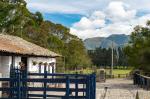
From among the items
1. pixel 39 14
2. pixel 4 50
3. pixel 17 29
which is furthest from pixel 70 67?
pixel 4 50

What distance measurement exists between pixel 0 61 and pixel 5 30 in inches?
1235

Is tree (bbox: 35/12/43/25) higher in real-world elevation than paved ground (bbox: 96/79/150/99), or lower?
higher

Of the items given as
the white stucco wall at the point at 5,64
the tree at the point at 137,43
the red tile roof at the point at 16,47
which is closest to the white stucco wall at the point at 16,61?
the red tile roof at the point at 16,47

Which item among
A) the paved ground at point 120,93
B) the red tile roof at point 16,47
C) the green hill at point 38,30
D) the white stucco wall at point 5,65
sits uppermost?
the green hill at point 38,30

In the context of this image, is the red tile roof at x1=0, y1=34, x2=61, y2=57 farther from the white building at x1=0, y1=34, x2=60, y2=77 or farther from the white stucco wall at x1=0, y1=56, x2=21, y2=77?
the white stucco wall at x1=0, y1=56, x2=21, y2=77

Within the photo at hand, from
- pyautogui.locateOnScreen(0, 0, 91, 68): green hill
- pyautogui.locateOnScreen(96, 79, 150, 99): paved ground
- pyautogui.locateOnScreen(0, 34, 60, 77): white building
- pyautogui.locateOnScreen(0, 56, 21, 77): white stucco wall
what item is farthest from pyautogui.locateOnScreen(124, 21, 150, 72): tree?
pyautogui.locateOnScreen(0, 56, 21, 77): white stucco wall

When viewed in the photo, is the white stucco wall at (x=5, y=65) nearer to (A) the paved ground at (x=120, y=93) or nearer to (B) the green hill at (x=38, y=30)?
(A) the paved ground at (x=120, y=93)

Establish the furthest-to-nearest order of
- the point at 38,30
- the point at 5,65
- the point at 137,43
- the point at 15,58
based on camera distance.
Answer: the point at 38,30 → the point at 137,43 → the point at 15,58 → the point at 5,65

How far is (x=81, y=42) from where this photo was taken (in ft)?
269

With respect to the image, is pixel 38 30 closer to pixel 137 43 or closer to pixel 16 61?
pixel 137 43

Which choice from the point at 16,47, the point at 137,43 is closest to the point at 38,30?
the point at 137,43

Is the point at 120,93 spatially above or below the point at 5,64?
below

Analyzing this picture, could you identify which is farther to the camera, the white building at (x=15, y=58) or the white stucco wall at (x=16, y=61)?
the white stucco wall at (x=16, y=61)

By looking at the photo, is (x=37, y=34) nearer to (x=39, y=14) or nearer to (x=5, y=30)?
(x=39, y=14)
